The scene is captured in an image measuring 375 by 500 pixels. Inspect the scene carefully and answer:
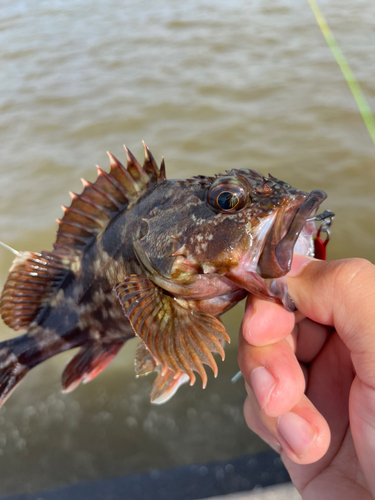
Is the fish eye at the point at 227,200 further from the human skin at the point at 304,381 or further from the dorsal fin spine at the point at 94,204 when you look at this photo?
the dorsal fin spine at the point at 94,204

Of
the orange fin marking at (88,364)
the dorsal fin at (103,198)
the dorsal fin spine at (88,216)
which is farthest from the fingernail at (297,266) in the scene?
the orange fin marking at (88,364)

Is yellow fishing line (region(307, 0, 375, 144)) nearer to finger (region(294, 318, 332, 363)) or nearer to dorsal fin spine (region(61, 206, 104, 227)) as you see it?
finger (region(294, 318, 332, 363))

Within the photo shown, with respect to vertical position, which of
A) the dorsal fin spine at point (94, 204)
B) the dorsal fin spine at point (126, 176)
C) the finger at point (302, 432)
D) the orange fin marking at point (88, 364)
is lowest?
the orange fin marking at point (88, 364)

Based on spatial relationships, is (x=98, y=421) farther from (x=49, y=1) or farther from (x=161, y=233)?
(x=49, y=1)

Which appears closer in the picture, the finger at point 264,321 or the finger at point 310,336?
the finger at point 264,321

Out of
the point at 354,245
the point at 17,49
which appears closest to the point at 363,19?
the point at 354,245

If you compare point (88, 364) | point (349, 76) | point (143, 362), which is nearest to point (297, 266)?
point (143, 362)
